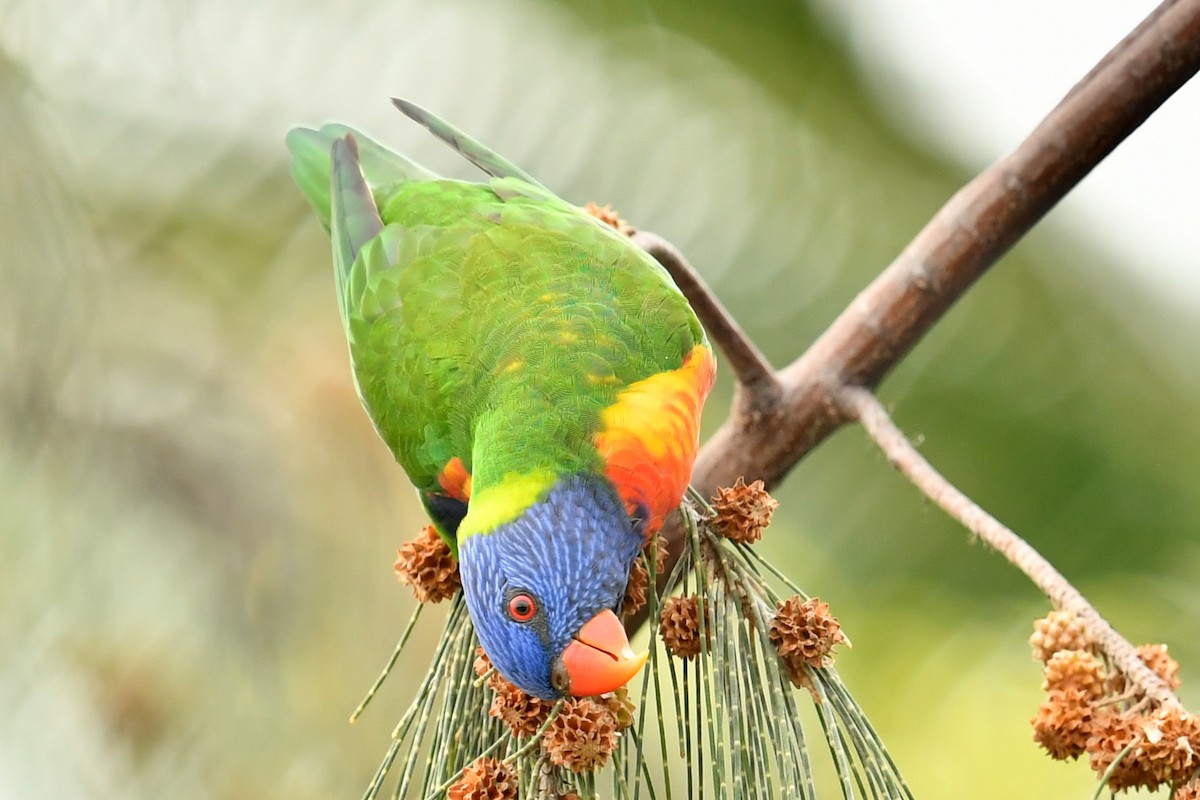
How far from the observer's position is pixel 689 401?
3.66 ft

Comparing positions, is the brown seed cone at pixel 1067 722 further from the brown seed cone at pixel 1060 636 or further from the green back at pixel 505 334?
the green back at pixel 505 334

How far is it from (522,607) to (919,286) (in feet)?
2.28

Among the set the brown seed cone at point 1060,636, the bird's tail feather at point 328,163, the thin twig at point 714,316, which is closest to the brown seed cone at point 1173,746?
the brown seed cone at point 1060,636

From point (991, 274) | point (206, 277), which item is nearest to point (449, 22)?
point (206, 277)

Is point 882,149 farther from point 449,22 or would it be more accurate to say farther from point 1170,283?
point 449,22

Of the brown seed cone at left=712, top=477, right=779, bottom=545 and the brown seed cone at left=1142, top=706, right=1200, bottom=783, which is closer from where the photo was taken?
the brown seed cone at left=1142, top=706, right=1200, bottom=783

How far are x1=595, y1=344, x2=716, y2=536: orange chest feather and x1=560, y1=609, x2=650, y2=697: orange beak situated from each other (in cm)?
14

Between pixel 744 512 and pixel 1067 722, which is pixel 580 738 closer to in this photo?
pixel 744 512

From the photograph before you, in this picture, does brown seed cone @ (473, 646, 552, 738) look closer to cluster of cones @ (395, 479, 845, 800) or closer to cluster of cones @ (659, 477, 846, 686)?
cluster of cones @ (395, 479, 845, 800)

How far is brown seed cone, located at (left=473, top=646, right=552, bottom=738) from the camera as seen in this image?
2.76 feet

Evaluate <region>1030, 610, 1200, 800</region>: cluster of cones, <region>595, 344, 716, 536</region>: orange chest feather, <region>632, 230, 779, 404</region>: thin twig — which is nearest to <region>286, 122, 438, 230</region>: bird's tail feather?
<region>632, 230, 779, 404</region>: thin twig

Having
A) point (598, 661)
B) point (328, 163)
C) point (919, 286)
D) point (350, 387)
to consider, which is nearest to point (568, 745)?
point (598, 661)

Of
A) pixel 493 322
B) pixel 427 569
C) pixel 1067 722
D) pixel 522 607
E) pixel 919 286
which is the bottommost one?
pixel 427 569

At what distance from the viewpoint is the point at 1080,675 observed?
2.98 feet
